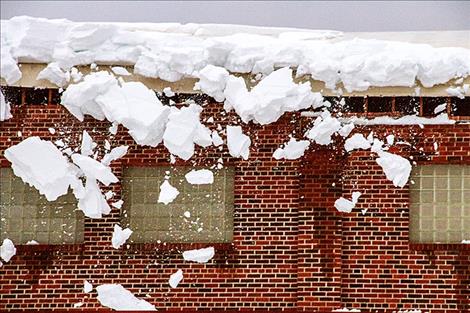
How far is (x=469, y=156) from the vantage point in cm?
736

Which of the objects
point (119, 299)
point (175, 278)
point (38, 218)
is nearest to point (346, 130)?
point (175, 278)

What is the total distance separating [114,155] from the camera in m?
7.44

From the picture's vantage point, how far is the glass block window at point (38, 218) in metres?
7.55

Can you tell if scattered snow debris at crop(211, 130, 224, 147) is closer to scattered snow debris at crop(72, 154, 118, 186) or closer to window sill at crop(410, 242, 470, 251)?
scattered snow debris at crop(72, 154, 118, 186)

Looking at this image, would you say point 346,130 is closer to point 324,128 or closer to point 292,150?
point 324,128

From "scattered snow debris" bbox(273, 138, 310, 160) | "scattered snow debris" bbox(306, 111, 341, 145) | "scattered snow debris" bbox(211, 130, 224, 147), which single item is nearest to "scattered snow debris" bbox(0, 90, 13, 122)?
"scattered snow debris" bbox(211, 130, 224, 147)

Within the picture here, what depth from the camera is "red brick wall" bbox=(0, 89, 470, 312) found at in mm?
7336

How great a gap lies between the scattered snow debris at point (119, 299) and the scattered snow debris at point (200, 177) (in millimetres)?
1595

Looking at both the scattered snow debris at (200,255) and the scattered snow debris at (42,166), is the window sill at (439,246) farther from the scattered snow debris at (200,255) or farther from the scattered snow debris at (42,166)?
the scattered snow debris at (42,166)

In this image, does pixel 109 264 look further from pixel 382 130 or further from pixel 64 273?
→ pixel 382 130

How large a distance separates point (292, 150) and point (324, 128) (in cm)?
48

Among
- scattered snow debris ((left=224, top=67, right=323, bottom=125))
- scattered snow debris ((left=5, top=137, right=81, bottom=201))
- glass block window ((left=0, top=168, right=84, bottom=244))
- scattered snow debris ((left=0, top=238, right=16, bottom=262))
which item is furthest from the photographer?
glass block window ((left=0, top=168, right=84, bottom=244))

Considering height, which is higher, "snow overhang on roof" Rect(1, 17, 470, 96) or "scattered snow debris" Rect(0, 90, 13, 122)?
"snow overhang on roof" Rect(1, 17, 470, 96)

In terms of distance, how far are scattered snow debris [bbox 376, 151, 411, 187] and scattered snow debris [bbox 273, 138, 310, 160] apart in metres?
0.94
